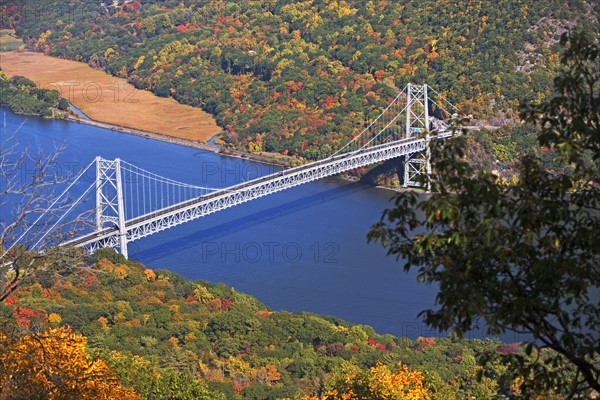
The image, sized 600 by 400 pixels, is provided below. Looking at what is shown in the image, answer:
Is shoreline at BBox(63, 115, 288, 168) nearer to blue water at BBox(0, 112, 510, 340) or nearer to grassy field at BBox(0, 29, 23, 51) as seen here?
blue water at BBox(0, 112, 510, 340)

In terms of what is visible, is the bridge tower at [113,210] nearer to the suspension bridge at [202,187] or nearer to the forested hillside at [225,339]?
the suspension bridge at [202,187]

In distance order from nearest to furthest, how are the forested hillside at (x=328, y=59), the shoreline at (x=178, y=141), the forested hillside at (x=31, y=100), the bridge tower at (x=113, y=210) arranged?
the bridge tower at (x=113, y=210), the shoreline at (x=178, y=141), the forested hillside at (x=328, y=59), the forested hillside at (x=31, y=100)

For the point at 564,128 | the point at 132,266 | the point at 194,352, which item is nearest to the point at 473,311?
the point at 564,128

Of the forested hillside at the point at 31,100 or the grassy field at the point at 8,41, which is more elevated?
the grassy field at the point at 8,41

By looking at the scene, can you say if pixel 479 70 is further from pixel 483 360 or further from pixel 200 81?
pixel 483 360

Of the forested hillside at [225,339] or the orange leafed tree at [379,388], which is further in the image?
the forested hillside at [225,339]

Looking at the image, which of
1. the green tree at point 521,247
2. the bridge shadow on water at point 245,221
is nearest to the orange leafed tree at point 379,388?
the green tree at point 521,247
